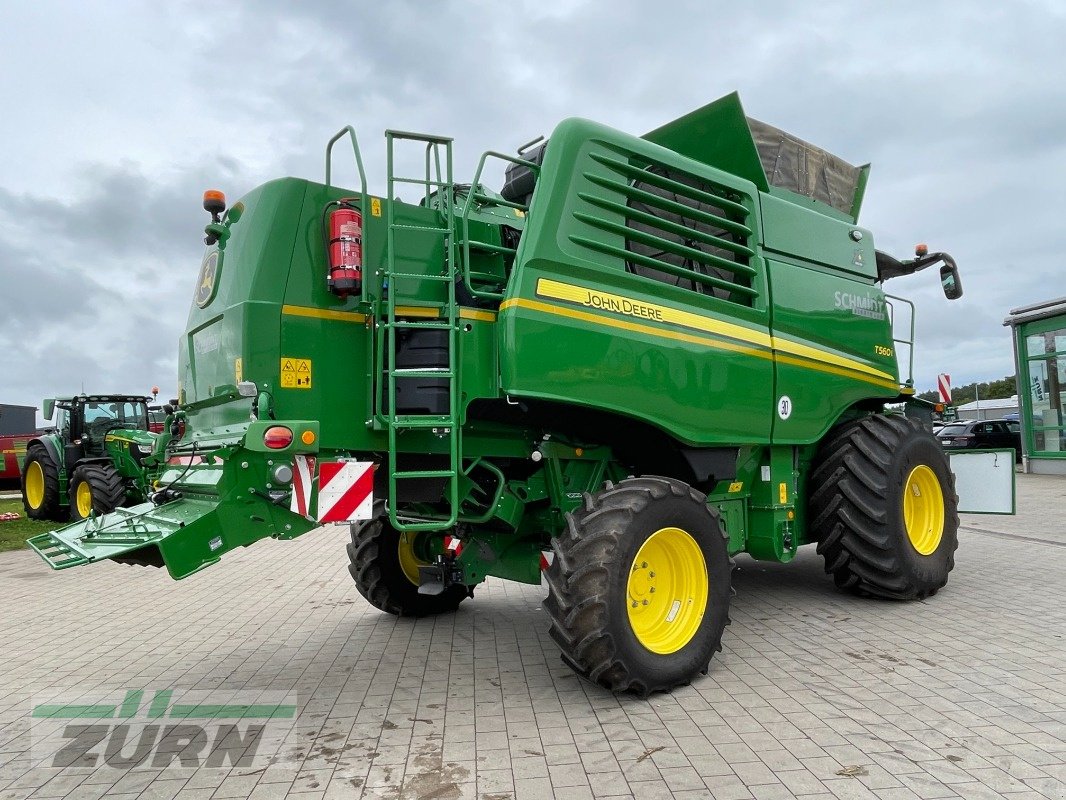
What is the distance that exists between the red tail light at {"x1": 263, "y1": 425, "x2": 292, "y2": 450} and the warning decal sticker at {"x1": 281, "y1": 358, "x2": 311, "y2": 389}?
35 cm

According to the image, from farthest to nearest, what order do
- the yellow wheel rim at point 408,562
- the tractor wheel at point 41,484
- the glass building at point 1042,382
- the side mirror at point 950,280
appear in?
the glass building at point 1042,382 → the tractor wheel at point 41,484 → the side mirror at point 950,280 → the yellow wheel rim at point 408,562

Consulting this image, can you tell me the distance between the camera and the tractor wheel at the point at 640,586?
394cm

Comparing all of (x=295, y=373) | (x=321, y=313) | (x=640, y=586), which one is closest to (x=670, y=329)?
(x=640, y=586)

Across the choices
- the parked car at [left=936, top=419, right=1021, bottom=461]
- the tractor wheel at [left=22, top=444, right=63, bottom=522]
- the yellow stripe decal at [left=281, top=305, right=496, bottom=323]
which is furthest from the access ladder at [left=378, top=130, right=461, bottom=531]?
the parked car at [left=936, top=419, right=1021, bottom=461]

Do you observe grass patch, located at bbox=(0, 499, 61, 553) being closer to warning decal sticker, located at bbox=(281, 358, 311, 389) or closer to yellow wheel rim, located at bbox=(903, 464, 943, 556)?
warning decal sticker, located at bbox=(281, 358, 311, 389)

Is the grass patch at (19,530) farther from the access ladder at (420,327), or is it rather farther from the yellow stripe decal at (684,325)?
the yellow stripe decal at (684,325)

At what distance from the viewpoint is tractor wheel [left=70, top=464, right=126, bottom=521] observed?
11.9 meters

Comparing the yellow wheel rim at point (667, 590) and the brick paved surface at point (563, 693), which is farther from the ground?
the yellow wheel rim at point (667, 590)

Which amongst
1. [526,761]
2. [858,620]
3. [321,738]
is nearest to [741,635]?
[858,620]

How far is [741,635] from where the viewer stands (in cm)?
548

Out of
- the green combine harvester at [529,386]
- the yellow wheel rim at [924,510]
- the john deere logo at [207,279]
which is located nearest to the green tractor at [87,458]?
the john deere logo at [207,279]

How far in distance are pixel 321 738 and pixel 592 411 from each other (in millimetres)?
2280

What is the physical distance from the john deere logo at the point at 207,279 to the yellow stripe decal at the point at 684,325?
1.89 metres

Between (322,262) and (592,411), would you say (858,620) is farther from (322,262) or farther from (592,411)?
(322,262)
